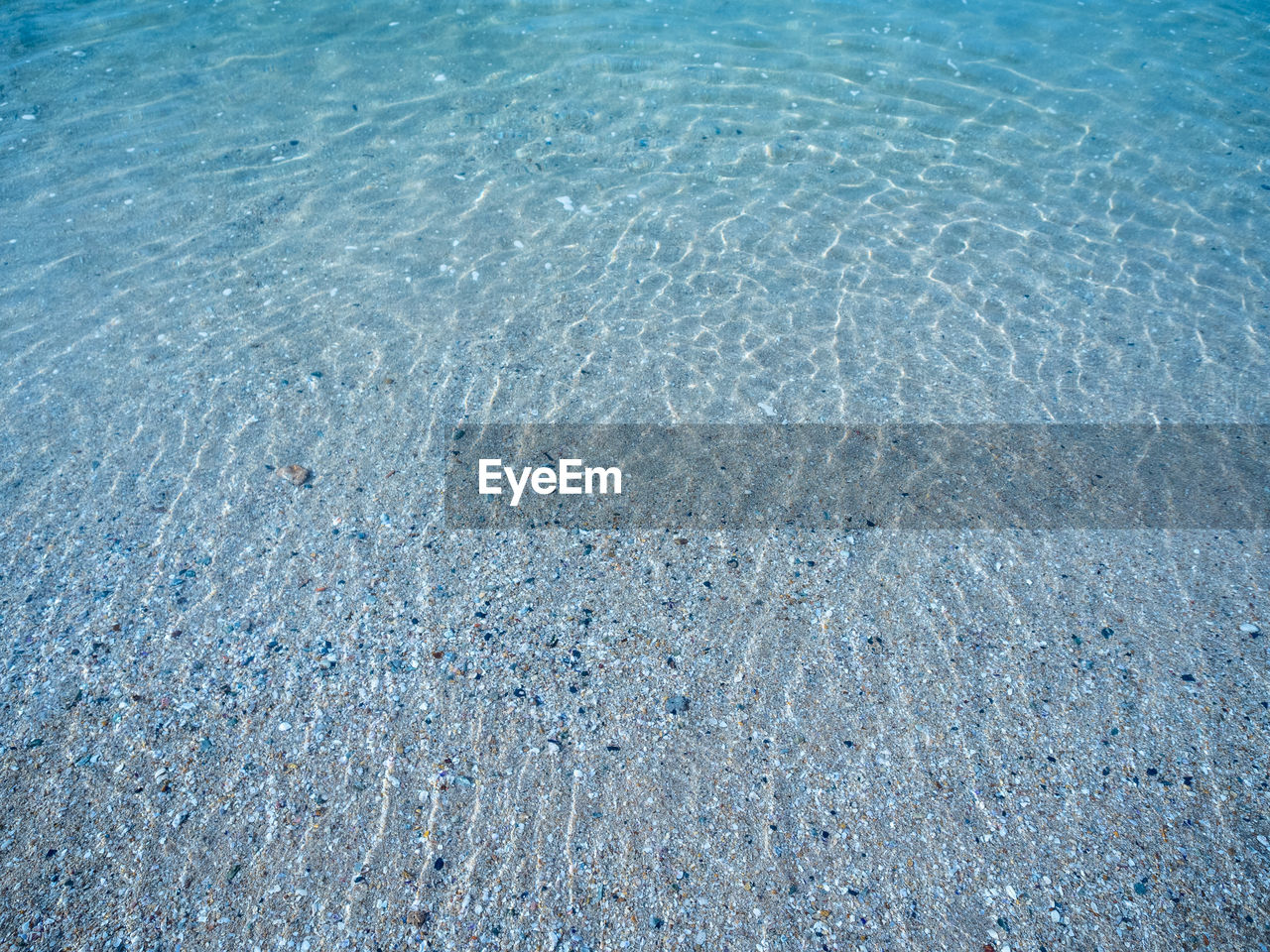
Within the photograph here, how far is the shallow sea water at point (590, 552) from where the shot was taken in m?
2.87

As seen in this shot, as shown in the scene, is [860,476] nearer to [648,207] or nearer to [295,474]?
[295,474]

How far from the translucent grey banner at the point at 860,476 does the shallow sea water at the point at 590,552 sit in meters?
0.16

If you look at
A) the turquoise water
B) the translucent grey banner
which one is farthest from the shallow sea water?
the translucent grey banner

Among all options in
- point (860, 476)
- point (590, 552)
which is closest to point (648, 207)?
point (860, 476)

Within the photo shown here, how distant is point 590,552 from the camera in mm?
4078

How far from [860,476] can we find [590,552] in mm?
1775

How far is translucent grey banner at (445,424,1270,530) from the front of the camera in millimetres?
4273

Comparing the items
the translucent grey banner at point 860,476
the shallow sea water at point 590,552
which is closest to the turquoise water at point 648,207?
the shallow sea water at point 590,552

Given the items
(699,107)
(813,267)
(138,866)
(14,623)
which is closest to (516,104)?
(699,107)

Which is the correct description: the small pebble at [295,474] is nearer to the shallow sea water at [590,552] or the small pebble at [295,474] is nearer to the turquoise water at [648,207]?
the shallow sea water at [590,552]

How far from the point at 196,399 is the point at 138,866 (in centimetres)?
300

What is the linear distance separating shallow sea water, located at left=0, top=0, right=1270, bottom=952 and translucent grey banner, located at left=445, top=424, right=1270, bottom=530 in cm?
16

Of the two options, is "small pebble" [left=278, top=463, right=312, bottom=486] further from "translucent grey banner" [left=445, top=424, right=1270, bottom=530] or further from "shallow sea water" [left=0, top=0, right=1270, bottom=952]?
"translucent grey banner" [left=445, top=424, right=1270, bottom=530]

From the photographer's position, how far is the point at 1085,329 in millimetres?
5582
